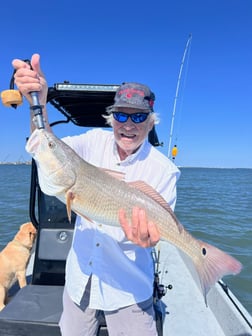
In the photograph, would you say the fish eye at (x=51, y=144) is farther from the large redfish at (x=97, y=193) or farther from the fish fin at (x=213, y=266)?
the fish fin at (x=213, y=266)

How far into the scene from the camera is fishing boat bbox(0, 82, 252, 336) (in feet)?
10.2

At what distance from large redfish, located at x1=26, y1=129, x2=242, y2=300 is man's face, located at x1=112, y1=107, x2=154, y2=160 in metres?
0.29

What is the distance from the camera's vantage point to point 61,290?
3.77m

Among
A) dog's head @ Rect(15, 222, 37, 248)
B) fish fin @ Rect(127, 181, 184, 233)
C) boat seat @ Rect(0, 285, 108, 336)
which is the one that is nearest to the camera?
fish fin @ Rect(127, 181, 184, 233)

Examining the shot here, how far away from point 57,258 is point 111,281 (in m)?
1.96

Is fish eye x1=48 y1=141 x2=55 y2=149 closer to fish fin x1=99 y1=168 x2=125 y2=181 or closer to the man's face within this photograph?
fish fin x1=99 y1=168 x2=125 y2=181

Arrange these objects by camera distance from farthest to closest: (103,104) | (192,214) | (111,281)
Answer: (192,214) < (103,104) < (111,281)

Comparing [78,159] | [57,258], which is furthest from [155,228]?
[57,258]

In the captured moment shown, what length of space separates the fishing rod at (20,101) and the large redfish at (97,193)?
81 mm

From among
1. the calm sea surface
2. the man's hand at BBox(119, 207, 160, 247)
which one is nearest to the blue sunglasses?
the man's hand at BBox(119, 207, 160, 247)

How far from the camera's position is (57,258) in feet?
13.2

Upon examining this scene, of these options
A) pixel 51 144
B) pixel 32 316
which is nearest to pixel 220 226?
pixel 32 316

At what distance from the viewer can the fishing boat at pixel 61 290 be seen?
10.2ft

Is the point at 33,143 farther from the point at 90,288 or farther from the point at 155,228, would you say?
the point at 90,288
